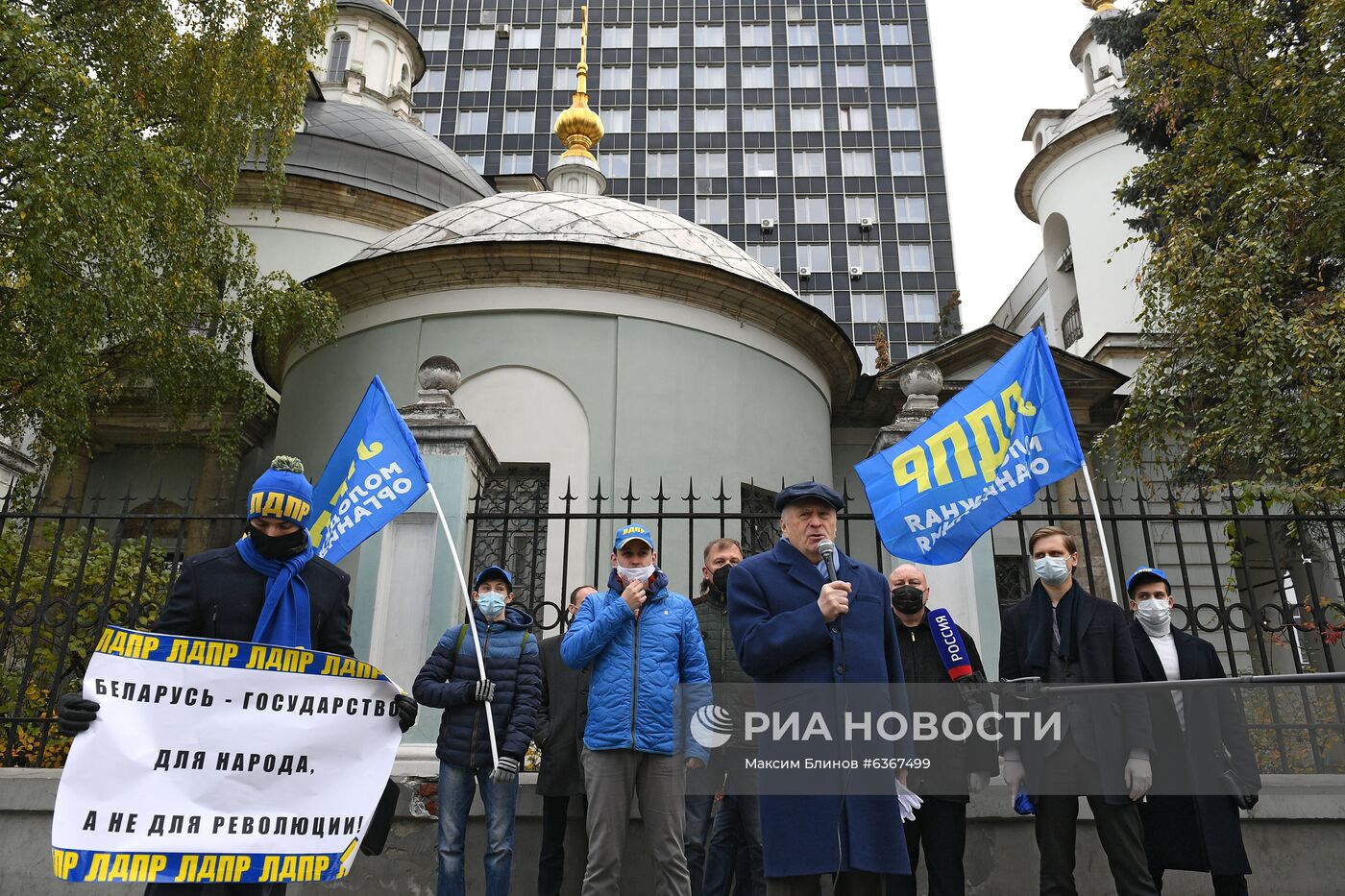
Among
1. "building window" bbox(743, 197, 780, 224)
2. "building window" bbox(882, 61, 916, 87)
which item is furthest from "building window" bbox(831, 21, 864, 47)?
"building window" bbox(743, 197, 780, 224)

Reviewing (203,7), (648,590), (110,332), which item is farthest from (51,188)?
(648,590)

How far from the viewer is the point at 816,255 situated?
5656 cm

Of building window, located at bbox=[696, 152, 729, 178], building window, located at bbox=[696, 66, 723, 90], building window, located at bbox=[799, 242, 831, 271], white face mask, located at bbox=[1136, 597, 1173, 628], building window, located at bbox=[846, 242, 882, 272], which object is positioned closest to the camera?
white face mask, located at bbox=[1136, 597, 1173, 628]

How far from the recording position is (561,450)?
1250 cm

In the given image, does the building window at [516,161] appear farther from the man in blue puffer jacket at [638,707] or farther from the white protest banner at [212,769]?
the white protest banner at [212,769]

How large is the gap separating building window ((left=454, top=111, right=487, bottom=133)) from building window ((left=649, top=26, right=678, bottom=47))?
1171cm

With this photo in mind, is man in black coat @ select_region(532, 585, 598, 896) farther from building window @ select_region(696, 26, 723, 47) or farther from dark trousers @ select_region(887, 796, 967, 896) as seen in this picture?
building window @ select_region(696, 26, 723, 47)

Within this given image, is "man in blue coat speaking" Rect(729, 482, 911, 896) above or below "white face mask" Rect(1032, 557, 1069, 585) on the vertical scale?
below

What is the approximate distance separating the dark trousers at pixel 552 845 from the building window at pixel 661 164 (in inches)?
2204

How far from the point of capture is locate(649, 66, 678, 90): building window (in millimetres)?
61344

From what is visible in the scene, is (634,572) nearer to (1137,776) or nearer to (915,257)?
(1137,776)

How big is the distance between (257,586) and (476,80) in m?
63.2

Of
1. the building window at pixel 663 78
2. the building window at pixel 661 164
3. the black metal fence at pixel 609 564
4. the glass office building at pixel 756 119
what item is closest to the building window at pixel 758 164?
the glass office building at pixel 756 119

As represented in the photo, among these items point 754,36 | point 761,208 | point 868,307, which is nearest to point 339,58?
point 761,208
